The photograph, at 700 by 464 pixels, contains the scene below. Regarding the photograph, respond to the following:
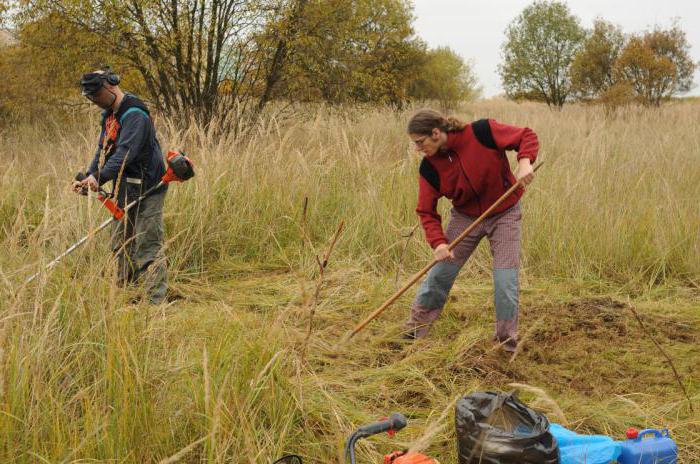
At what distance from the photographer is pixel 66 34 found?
9102 millimetres

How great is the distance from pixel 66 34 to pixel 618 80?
14.1m

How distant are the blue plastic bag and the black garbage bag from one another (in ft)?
0.44

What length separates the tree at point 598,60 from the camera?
1853 cm

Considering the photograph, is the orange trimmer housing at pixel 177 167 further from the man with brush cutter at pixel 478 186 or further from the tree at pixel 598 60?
the tree at pixel 598 60

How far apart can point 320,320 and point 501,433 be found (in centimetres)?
233

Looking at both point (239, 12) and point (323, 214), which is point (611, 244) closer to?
point (323, 214)

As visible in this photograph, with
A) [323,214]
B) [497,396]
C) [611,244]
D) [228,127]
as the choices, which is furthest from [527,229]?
[228,127]

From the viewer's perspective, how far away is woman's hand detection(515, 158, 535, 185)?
323 cm

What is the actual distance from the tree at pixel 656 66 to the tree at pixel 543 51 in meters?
3.73

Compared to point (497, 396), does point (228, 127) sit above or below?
above

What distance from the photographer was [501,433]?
2152 millimetres

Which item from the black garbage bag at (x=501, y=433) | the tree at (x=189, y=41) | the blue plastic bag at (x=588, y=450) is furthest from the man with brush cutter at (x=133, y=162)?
the tree at (x=189, y=41)

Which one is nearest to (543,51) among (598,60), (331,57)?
(598,60)

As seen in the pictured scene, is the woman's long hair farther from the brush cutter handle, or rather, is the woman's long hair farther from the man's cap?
the man's cap
